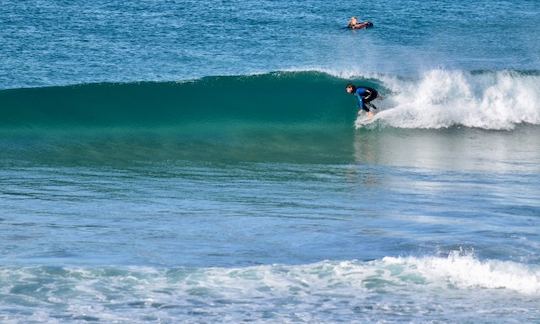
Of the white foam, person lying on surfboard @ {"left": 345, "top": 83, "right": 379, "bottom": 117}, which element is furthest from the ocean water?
person lying on surfboard @ {"left": 345, "top": 83, "right": 379, "bottom": 117}

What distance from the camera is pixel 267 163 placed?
1991 cm

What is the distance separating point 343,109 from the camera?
25.8 metres

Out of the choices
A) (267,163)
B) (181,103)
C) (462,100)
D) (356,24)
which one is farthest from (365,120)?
(356,24)

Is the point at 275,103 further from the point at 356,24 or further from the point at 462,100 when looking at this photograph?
the point at 356,24

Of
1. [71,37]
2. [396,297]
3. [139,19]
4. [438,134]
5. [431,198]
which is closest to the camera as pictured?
[396,297]

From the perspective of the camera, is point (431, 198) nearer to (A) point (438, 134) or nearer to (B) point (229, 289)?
(B) point (229, 289)

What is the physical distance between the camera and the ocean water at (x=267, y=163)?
39.1 feet

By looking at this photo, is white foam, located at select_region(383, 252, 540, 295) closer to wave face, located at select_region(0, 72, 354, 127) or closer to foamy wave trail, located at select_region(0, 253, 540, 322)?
foamy wave trail, located at select_region(0, 253, 540, 322)

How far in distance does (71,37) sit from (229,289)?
65.0ft

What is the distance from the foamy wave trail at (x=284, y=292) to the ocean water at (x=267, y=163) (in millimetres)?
31

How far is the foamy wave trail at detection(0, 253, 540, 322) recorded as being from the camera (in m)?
11.2

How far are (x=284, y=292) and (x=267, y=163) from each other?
8160mm

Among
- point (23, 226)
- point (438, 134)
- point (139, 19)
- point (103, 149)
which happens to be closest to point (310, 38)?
point (139, 19)

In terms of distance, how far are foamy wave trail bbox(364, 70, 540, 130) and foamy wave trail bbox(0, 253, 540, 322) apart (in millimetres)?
11511
